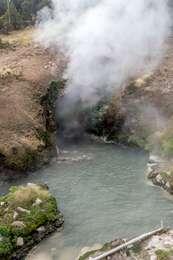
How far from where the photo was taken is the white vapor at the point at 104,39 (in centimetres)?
4800

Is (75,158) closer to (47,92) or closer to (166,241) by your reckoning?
(47,92)

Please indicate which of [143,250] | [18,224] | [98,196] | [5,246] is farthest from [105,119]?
[5,246]

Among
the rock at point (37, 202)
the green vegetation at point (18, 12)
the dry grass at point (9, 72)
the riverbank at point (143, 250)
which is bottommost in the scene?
the riverbank at point (143, 250)

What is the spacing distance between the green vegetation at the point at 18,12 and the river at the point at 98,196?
18.6 meters

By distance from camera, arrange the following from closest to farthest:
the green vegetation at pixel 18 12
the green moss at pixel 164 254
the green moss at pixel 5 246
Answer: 1. the green moss at pixel 164 254
2. the green moss at pixel 5 246
3. the green vegetation at pixel 18 12

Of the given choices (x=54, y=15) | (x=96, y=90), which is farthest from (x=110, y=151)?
(x=54, y=15)

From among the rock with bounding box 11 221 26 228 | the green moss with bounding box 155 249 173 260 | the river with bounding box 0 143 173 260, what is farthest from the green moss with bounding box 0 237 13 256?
the green moss with bounding box 155 249 173 260

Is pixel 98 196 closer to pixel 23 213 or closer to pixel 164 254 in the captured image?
pixel 23 213

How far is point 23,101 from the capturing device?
150 feet

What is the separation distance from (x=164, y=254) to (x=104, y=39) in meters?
24.0

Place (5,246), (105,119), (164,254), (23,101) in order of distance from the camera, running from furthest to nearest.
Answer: (105,119) < (23,101) < (5,246) < (164,254)

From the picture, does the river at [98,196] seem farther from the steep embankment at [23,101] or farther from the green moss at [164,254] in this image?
the green moss at [164,254]

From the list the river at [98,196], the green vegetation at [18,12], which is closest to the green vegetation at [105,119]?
the river at [98,196]

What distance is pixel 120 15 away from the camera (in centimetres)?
5244
